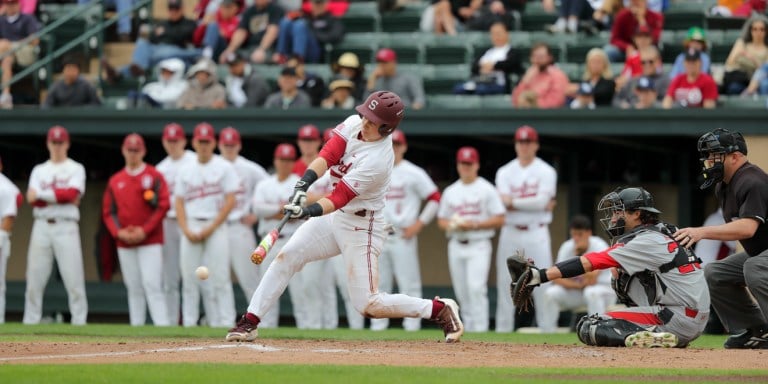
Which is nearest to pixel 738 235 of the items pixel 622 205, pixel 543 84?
pixel 622 205

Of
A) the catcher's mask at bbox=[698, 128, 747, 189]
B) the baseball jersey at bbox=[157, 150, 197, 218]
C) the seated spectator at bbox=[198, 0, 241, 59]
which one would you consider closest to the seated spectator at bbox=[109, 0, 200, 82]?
the seated spectator at bbox=[198, 0, 241, 59]

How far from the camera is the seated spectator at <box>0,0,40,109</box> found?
15820mm

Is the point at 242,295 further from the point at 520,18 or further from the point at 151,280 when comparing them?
the point at 520,18

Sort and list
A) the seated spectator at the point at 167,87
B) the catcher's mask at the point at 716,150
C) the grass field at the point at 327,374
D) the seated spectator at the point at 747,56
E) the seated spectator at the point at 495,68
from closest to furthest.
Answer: the grass field at the point at 327,374
the catcher's mask at the point at 716,150
the seated spectator at the point at 747,56
the seated spectator at the point at 495,68
the seated spectator at the point at 167,87

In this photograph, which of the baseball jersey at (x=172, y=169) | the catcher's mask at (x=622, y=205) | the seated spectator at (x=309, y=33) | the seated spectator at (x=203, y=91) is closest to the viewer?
the catcher's mask at (x=622, y=205)

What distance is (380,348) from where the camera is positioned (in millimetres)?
8562

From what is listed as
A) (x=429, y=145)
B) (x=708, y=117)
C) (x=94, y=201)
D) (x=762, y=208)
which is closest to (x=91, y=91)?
(x=94, y=201)

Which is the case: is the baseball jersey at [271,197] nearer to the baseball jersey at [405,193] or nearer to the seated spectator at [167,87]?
the baseball jersey at [405,193]

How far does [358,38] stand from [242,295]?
3576 millimetres

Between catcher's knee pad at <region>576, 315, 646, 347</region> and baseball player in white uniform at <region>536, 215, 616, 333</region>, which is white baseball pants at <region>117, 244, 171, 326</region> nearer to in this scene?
baseball player in white uniform at <region>536, 215, 616, 333</region>

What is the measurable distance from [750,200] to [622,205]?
87 cm

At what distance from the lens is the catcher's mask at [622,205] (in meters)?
8.36

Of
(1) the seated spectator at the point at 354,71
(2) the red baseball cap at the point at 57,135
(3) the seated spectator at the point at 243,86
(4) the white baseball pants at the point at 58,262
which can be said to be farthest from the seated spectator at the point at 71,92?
(1) the seated spectator at the point at 354,71

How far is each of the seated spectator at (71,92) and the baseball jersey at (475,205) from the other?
4333 millimetres
